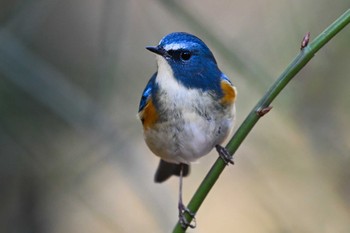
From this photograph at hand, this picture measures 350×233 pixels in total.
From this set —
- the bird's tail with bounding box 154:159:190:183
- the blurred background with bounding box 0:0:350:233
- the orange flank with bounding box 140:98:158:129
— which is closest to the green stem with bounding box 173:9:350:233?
the blurred background with bounding box 0:0:350:233

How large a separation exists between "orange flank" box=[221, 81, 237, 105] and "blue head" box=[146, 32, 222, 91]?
38mm

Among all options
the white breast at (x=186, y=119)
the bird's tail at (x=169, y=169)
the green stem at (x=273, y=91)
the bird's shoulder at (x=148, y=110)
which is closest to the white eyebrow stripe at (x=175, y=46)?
the white breast at (x=186, y=119)

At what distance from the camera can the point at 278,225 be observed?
370 cm

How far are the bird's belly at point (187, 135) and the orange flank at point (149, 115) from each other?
35 mm

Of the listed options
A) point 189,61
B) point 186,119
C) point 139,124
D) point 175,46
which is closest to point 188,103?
point 186,119

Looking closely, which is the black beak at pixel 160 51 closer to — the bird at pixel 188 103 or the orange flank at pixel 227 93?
the bird at pixel 188 103

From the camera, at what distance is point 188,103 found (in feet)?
12.0

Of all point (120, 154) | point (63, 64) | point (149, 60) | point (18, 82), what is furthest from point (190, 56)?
point (63, 64)

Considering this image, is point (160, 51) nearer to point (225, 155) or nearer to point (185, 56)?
point (185, 56)

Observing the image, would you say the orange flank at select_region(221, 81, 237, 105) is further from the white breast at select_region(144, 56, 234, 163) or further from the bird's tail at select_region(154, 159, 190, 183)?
the bird's tail at select_region(154, 159, 190, 183)

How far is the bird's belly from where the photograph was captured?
12.1ft

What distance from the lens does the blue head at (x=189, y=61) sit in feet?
11.4

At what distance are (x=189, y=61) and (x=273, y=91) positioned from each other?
4.17ft

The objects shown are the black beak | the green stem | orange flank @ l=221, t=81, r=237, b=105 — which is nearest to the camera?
the green stem
